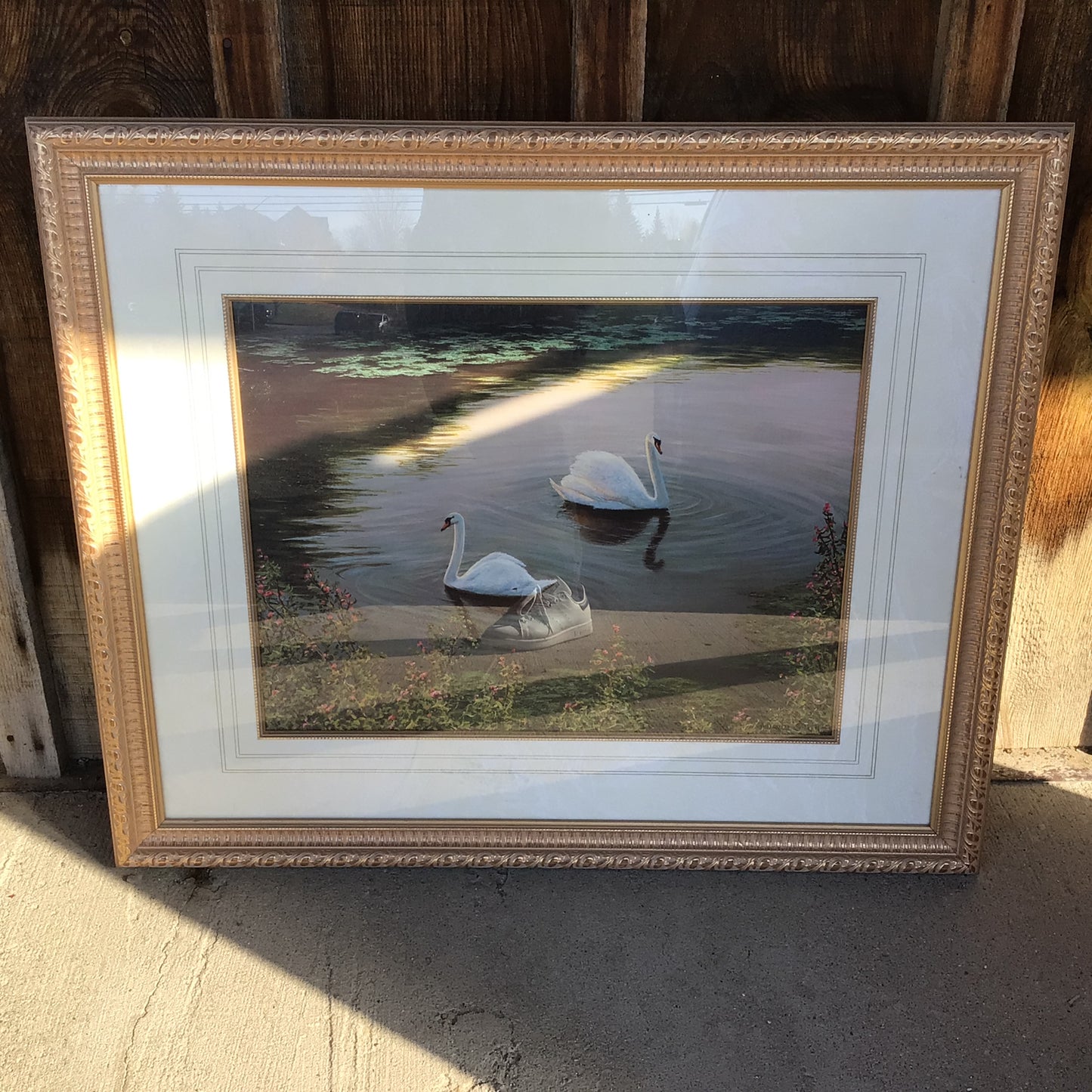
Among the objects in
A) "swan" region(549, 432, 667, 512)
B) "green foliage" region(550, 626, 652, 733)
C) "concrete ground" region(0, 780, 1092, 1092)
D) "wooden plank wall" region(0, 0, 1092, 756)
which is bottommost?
"concrete ground" region(0, 780, 1092, 1092)

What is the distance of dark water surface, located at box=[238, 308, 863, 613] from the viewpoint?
1046mm

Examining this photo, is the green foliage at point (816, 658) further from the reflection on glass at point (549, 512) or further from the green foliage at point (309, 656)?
the green foliage at point (309, 656)

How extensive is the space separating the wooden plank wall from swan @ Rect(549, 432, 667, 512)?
428 mm

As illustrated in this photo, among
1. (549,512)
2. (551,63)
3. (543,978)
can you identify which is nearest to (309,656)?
(549,512)

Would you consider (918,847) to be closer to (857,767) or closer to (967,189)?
(857,767)

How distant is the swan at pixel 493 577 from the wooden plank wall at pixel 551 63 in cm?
56

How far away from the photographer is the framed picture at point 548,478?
993 millimetres

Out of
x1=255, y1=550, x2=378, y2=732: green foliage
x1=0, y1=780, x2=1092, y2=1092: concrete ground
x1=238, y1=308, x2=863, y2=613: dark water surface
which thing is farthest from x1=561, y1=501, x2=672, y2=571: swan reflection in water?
x1=0, y1=780, x2=1092, y2=1092: concrete ground

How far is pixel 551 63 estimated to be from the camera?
3.54 ft

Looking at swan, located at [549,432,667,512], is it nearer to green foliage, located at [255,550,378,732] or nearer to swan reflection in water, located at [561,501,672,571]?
swan reflection in water, located at [561,501,672,571]

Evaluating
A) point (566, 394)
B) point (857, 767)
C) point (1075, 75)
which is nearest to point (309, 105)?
point (566, 394)

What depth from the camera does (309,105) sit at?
1099 millimetres

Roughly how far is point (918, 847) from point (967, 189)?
33.7 inches

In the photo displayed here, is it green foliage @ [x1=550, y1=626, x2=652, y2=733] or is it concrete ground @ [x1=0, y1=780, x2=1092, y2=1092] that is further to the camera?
green foliage @ [x1=550, y1=626, x2=652, y2=733]
